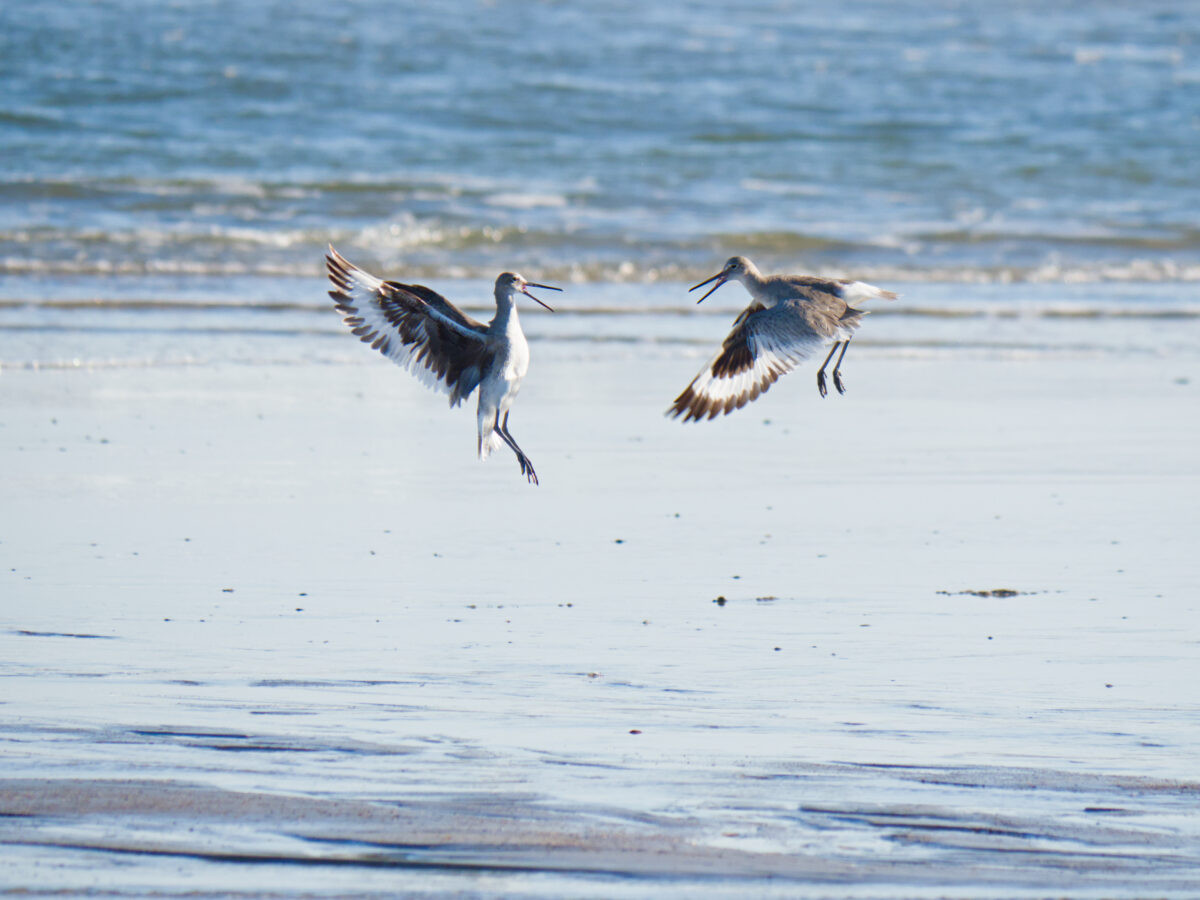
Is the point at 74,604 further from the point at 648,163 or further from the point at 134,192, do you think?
the point at 648,163

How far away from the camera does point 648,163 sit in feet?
64.4

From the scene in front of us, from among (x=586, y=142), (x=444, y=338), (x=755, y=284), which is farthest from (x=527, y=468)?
(x=586, y=142)

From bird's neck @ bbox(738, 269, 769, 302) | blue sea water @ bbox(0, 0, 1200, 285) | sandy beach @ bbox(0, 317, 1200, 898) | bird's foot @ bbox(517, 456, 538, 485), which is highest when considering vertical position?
blue sea water @ bbox(0, 0, 1200, 285)

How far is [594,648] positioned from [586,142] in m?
16.6

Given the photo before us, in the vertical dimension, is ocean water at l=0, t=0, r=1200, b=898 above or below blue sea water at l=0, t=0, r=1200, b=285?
below

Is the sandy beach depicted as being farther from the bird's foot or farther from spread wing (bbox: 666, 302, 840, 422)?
spread wing (bbox: 666, 302, 840, 422)

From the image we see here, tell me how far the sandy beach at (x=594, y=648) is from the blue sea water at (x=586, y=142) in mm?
5787

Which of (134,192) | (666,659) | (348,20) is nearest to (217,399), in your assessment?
(666,659)

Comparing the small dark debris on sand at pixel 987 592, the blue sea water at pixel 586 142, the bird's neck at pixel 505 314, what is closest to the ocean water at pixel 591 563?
the small dark debris on sand at pixel 987 592

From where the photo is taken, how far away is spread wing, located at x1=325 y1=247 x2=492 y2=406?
21.4ft

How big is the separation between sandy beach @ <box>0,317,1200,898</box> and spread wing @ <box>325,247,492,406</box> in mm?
424

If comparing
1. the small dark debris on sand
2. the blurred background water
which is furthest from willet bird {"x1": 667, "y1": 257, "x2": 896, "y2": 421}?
the blurred background water

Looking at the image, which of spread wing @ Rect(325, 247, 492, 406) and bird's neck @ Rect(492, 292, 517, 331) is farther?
bird's neck @ Rect(492, 292, 517, 331)

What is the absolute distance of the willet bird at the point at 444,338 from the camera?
21.5 ft
